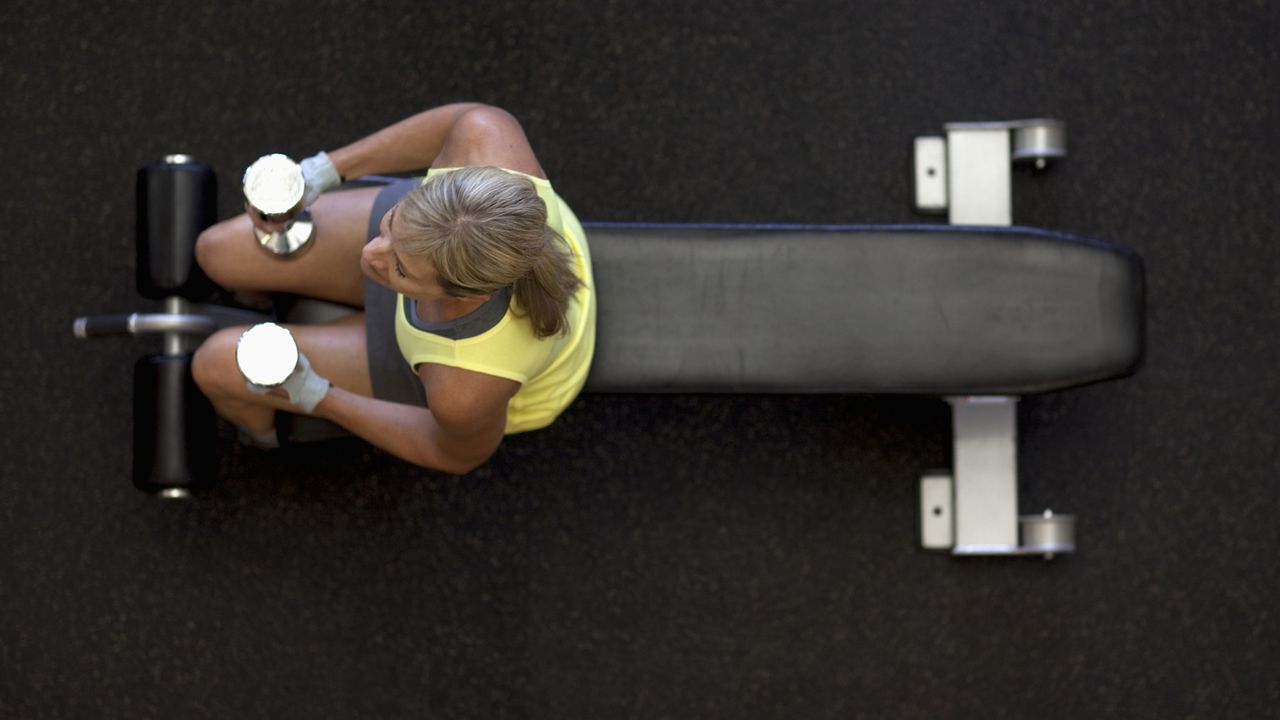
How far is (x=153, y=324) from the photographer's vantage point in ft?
4.32

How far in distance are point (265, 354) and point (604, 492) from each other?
59cm

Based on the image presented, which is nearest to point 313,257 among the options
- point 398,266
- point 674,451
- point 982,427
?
point 398,266

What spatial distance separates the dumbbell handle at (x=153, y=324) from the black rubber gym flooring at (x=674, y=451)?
0.23 meters

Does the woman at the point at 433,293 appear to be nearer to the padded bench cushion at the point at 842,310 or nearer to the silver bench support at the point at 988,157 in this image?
the padded bench cushion at the point at 842,310

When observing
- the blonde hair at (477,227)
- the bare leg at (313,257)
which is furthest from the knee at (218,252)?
the blonde hair at (477,227)

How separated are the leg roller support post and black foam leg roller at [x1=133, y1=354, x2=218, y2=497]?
3.16ft

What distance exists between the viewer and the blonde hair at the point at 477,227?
0.89 meters

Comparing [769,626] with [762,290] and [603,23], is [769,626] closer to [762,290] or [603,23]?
[762,290]

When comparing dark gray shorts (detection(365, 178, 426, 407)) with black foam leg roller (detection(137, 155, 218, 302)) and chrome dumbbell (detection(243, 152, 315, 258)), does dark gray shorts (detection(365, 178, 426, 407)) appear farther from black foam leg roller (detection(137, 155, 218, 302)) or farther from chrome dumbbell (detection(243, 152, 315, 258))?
black foam leg roller (detection(137, 155, 218, 302))

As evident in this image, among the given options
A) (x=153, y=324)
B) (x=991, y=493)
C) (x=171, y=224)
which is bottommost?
(x=991, y=493)

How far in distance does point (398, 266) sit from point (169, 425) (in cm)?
49

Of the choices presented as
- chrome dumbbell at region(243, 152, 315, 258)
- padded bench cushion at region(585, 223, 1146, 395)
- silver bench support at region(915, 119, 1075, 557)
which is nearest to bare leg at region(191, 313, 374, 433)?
chrome dumbbell at region(243, 152, 315, 258)

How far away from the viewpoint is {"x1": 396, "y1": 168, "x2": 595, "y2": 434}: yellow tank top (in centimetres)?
102

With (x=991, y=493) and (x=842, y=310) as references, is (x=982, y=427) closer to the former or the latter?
(x=991, y=493)
